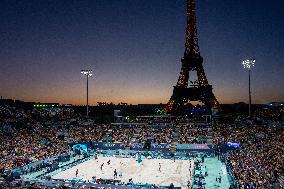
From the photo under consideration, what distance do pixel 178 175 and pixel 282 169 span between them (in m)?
11.7

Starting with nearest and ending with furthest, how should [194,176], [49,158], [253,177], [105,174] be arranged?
1. [253,177]
2. [194,176]
3. [105,174]
4. [49,158]

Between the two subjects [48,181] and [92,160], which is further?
[92,160]

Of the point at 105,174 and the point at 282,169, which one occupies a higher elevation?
the point at 282,169

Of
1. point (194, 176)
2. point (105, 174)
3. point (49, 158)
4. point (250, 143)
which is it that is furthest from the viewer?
point (250, 143)

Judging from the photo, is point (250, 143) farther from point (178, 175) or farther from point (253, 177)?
point (253, 177)

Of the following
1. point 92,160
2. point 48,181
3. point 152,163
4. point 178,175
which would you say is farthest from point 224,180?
point 92,160

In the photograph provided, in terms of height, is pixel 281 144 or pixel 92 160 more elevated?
pixel 281 144

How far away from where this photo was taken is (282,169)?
98.1 feet

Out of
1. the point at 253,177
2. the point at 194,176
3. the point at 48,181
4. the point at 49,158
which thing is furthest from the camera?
the point at 49,158

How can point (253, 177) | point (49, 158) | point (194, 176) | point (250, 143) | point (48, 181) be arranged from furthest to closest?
point (250, 143) < point (49, 158) < point (194, 176) < point (48, 181) < point (253, 177)

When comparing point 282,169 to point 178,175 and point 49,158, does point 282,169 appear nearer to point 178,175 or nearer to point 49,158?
point 178,175

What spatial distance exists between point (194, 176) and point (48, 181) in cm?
1531

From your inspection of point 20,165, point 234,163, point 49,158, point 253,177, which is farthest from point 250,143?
point 20,165

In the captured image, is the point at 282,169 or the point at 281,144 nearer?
the point at 282,169
